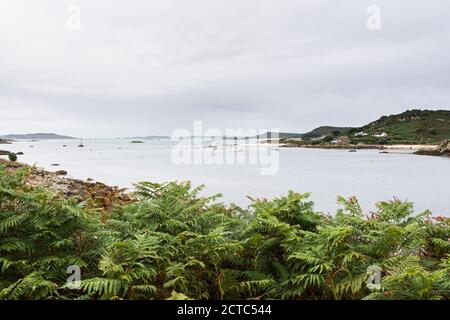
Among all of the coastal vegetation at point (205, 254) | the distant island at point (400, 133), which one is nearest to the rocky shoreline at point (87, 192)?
the coastal vegetation at point (205, 254)

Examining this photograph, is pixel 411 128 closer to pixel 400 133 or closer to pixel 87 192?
pixel 400 133

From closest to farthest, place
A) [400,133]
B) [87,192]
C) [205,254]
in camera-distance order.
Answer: [205,254]
[87,192]
[400,133]

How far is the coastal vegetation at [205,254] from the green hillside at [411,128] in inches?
5454

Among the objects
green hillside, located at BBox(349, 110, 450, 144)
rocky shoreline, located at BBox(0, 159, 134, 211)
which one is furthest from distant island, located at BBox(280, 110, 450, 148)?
rocky shoreline, located at BBox(0, 159, 134, 211)

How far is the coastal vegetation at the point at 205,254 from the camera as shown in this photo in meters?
4.38

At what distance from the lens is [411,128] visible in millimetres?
163375

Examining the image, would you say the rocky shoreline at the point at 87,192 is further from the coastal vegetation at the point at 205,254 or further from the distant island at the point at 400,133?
the distant island at the point at 400,133

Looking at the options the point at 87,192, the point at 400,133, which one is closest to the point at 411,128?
the point at 400,133

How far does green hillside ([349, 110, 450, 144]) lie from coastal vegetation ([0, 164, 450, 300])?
455 feet

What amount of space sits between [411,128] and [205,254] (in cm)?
17795

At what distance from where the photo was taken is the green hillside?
138 m
